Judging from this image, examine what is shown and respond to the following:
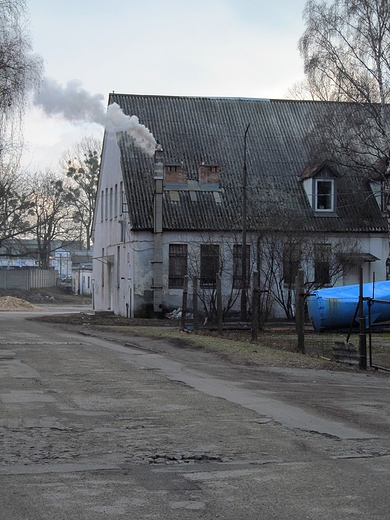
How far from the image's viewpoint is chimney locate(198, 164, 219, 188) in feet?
140

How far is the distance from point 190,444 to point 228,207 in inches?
1305

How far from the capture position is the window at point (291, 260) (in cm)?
3631

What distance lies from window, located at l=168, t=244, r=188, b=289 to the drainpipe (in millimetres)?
949

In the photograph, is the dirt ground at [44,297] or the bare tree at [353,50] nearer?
the bare tree at [353,50]

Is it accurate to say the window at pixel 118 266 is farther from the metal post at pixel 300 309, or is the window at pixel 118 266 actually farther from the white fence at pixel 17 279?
the white fence at pixel 17 279

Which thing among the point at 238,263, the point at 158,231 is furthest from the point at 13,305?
the point at 238,263

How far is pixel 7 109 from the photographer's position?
27.4 metres

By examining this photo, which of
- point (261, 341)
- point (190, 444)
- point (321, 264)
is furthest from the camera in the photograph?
point (321, 264)

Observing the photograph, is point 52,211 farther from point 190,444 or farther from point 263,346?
point 190,444

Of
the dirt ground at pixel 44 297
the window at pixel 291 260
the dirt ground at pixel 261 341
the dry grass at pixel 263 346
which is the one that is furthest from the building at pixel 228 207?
the dirt ground at pixel 44 297

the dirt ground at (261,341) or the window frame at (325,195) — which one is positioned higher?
the window frame at (325,195)

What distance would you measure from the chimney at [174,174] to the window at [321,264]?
8.35m

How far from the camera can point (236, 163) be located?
4412 cm

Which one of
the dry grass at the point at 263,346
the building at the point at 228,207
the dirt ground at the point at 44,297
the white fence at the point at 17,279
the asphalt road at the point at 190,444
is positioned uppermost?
the building at the point at 228,207
